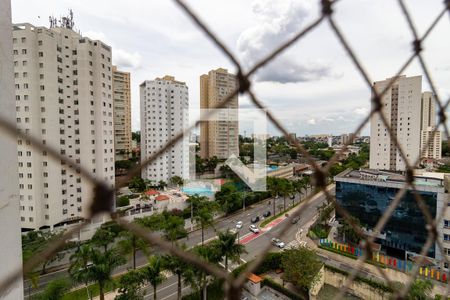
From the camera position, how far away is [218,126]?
15.3 m

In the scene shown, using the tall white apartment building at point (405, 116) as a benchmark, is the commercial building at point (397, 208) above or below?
below

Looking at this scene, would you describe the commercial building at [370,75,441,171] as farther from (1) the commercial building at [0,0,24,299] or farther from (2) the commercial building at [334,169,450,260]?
(1) the commercial building at [0,0,24,299]

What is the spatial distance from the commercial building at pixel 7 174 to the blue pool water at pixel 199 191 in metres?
11.1

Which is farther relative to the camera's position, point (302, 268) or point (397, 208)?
point (397, 208)

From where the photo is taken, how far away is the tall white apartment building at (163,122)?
13477mm

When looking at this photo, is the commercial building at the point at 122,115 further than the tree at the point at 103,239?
Yes

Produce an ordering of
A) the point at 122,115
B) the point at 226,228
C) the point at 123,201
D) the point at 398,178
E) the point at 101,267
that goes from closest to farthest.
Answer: the point at 101,267 → the point at 398,178 → the point at 226,228 → the point at 123,201 → the point at 122,115

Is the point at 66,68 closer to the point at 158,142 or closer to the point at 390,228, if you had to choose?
the point at 158,142

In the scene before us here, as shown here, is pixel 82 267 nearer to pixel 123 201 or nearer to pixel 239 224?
pixel 123 201

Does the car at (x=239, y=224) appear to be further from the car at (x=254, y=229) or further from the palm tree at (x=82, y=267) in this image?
the palm tree at (x=82, y=267)

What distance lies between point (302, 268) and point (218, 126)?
34.7ft

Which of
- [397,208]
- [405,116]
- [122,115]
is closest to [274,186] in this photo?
[397,208]

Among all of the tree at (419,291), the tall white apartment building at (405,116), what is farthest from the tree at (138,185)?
the tree at (419,291)

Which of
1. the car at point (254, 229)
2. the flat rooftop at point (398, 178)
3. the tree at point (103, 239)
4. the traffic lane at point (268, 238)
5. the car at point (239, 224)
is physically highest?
the flat rooftop at point (398, 178)
